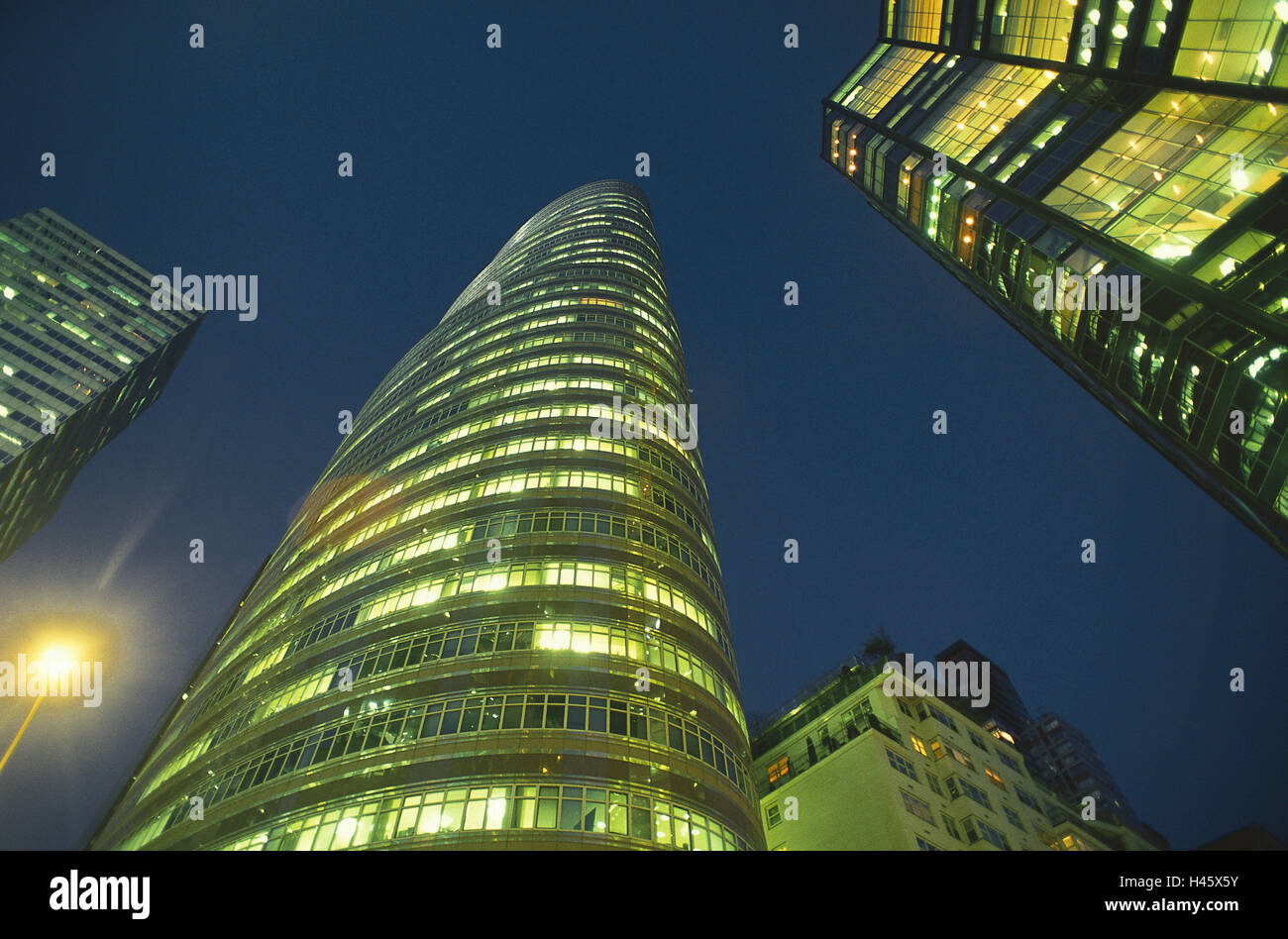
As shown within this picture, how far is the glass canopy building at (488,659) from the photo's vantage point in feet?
89.4

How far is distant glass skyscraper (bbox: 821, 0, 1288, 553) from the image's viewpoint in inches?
1486

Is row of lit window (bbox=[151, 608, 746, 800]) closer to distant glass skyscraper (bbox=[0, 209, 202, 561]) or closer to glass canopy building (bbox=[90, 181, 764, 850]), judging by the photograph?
glass canopy building (bbox=[90, 181, 764, 850])

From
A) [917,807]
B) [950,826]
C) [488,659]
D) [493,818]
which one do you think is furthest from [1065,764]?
[493,818]

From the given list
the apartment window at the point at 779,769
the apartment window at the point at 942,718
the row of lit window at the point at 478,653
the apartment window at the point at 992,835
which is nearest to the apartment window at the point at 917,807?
the apartment window at the point at 992,835

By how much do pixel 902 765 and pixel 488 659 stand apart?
2940 cm

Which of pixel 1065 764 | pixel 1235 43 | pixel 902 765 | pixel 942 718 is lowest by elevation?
pixel 1065 764

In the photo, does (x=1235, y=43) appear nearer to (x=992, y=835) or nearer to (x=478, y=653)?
(x=992, y=835)

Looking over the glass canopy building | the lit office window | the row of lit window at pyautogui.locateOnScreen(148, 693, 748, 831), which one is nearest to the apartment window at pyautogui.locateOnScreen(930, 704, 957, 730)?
the glass canopy building

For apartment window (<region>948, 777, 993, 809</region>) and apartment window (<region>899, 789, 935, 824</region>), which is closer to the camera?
apartment window (<region>899, 789, 935, 824</region>)

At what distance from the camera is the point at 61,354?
11381 centimetres

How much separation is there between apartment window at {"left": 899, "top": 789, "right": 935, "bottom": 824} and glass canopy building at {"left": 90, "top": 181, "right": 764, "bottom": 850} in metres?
13.8
